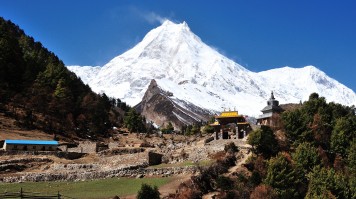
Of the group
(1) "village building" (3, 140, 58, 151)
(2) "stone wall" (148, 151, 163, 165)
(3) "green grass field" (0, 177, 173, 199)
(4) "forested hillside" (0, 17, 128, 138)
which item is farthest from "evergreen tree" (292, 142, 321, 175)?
(4) "forested hillside" (0, 17, 128, 138)

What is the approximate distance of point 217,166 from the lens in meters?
48.8

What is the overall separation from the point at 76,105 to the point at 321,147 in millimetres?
53357

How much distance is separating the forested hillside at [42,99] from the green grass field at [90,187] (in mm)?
31178

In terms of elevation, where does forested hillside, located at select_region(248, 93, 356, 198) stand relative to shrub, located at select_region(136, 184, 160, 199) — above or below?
above

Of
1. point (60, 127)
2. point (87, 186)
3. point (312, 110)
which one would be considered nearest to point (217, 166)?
point (87, 186)

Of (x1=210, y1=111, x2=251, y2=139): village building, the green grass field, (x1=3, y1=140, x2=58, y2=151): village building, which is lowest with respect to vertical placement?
the green grass field

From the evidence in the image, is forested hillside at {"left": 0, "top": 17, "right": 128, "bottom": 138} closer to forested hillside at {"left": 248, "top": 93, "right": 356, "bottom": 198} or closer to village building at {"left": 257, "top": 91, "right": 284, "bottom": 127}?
village building at {"left": 257, "top": 91, "right": 284, "bottom": 127}

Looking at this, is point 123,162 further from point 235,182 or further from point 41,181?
point 235,182

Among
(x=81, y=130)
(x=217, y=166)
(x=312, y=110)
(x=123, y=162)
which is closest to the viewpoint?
(x=217, y=166)

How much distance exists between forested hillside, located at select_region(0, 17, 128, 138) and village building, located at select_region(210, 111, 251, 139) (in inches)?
1121

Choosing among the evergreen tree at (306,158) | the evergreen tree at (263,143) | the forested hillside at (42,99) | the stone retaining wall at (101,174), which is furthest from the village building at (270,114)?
the forested hillside at (42,99)

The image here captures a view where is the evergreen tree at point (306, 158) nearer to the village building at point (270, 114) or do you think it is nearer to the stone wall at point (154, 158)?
the stone wall at point (154, 158)

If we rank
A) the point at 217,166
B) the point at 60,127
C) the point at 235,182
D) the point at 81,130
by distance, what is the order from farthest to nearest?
the point at 81,130 < the point at 60,127 < the point at 217,166 < the point at 235,182

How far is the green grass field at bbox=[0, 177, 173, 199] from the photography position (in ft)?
139
